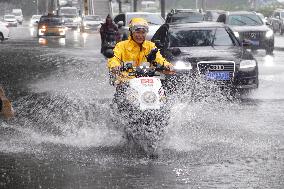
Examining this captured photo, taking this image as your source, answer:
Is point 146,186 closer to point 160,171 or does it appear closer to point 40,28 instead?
point 160,171

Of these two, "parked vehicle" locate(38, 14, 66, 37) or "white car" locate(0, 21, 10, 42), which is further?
"parked vehicle" locate(38, 14, 66, 37)

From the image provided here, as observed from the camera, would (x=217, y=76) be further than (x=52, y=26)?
No

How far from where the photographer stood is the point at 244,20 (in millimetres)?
30531

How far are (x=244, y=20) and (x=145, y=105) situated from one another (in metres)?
22.8

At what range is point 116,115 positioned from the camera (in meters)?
9.55

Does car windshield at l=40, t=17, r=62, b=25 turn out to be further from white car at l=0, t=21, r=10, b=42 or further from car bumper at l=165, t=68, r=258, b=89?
car bumper at l=165, t=68, r=258, b=89

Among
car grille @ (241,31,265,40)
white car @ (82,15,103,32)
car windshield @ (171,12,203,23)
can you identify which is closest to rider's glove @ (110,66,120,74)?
car grille @ (241,31,265,40)

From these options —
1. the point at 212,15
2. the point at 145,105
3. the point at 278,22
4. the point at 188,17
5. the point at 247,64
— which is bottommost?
the point at 278,22

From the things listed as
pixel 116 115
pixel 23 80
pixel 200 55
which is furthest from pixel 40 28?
pixel 116 115

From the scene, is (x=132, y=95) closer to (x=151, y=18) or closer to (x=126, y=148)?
(x=126, y=148)

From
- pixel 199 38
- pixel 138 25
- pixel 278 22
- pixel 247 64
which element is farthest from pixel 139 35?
pixel 278 22

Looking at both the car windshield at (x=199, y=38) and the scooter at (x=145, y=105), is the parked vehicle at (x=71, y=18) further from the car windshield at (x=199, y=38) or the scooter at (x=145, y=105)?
the scooter at (x=145, y=105)

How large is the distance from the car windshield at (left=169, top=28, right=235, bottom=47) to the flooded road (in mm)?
1415

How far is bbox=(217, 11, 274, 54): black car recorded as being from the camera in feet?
95.1
